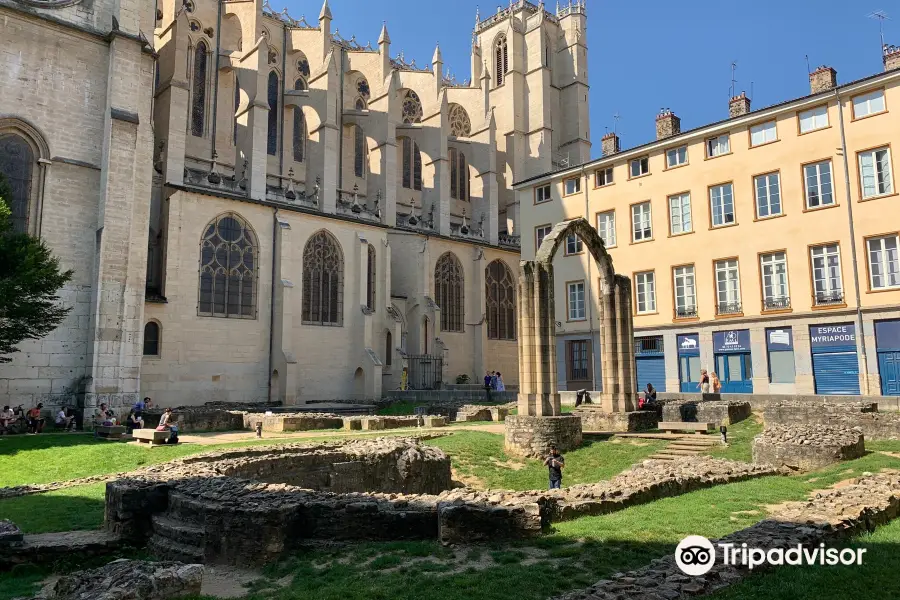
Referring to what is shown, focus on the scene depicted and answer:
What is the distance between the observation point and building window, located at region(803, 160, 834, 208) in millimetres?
23250

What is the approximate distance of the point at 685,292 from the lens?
2689cm

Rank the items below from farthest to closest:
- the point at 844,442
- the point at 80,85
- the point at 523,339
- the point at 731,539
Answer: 1. the point at 80,85
2. the point at 523,339
3. the point at 844,442
4. the point at 731,539

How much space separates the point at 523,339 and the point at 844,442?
7.71 meters

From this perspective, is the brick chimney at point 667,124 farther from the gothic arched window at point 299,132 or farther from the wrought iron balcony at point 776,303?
the gothic arched window at point 299,132

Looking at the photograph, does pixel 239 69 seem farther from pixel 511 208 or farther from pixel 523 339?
pixel 523 339

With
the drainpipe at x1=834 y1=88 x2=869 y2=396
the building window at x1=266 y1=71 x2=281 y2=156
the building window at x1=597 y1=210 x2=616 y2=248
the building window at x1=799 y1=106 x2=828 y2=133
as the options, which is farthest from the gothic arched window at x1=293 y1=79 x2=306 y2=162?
the drainpipe at x1=834 y1=88 x2=869 y2=396

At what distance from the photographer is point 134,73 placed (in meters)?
25.8

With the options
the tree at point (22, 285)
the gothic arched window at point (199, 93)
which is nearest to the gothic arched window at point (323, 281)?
the gothic arched window at point (199, 93)

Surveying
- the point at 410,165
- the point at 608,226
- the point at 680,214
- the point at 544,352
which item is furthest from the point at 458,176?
the point at 544,352

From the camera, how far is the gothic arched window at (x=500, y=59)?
4978 centimetres

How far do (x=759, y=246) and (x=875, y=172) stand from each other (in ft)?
14.6

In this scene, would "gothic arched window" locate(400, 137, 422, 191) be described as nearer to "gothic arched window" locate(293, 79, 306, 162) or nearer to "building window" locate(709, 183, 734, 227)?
"gothic arched window" locate(293, 79, 306, 162)

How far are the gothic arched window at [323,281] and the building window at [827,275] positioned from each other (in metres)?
22.4

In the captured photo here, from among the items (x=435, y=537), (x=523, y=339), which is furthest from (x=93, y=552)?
(x=523, y=339)
